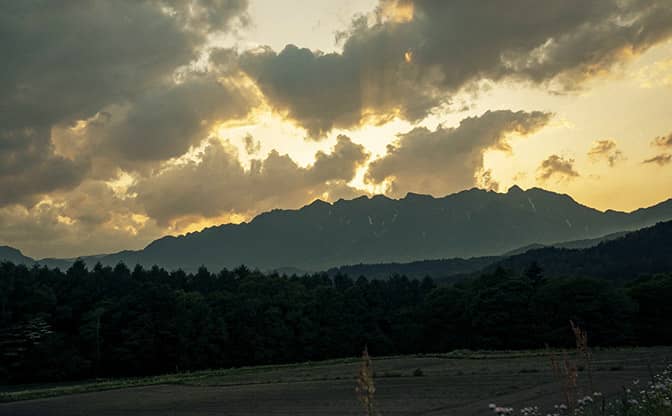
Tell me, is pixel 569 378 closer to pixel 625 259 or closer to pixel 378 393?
pixel 378 393

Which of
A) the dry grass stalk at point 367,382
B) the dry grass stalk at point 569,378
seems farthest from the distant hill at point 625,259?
the dry grass stalk at point 367,382

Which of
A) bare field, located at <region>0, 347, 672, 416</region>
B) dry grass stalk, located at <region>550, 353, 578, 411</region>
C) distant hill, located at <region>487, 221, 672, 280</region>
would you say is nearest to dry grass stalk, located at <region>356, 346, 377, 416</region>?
dry grass stalk, located at <region>550, 353, 578, 411</region>

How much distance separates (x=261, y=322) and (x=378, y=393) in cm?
6464

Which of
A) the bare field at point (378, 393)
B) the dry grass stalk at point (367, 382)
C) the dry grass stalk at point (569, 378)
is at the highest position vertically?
the dry grass stalk at point (367, 382)

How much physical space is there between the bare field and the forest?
3058 centimetres

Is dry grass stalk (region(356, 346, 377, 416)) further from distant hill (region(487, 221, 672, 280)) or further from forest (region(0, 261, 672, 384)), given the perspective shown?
distant hill (region(487, 221, 672, 280))

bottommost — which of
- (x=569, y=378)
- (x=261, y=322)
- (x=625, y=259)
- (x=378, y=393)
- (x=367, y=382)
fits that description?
(x=378, y=393)

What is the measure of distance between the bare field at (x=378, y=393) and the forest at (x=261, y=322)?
30582mm

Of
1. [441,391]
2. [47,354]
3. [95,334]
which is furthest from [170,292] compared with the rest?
[441,391]

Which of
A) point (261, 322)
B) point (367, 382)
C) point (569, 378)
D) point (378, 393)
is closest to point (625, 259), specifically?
point (261, 322)

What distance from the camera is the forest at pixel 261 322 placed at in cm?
8600

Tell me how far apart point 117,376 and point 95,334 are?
Answer: 22.8ft

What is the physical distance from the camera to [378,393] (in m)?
37.7

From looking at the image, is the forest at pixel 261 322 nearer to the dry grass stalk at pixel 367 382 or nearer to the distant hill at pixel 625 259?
the distant hill at pixel 625 259
